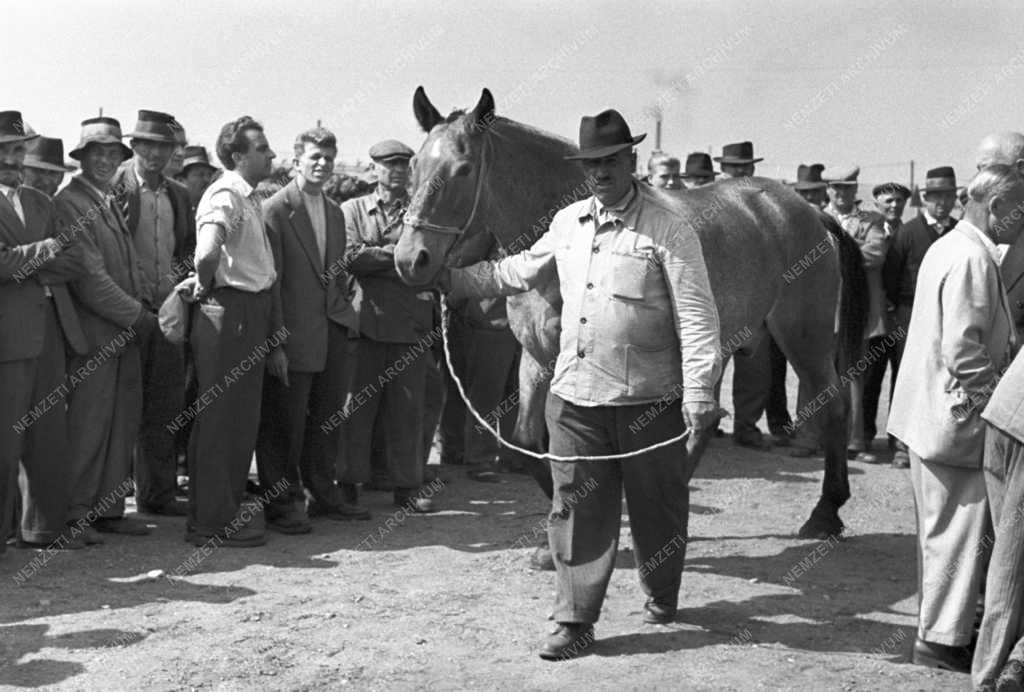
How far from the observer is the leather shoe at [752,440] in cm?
1136

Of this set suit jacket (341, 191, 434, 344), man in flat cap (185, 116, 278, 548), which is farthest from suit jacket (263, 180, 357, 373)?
suit jacket (341, 191, 434, 344)

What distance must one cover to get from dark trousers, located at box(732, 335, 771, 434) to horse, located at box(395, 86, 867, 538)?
5.90ft

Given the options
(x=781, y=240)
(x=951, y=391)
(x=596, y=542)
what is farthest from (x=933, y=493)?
(x=781, y=240)

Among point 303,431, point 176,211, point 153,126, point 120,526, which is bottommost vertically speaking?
point 120,526

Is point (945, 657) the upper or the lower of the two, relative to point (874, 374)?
lower

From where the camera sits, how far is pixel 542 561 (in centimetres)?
712

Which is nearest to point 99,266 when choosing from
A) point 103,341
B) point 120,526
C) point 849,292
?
point 103,341

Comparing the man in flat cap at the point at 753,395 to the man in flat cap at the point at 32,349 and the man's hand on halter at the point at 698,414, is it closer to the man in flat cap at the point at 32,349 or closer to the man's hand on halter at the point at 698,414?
the man's hand on halter at the point at 698,414

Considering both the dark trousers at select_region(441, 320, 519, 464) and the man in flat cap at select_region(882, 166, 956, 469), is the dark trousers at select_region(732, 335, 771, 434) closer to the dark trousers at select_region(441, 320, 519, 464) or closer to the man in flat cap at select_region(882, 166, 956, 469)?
the man in flat cap at select_region(882, 166, 956, 469)

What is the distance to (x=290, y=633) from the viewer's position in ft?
19.3

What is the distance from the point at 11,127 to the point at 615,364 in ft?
12.0

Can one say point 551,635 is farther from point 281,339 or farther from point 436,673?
point 281,339

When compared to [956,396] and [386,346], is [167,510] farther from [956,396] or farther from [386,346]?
[956,396]

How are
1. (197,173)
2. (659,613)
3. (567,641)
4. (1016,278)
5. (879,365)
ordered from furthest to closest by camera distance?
(879,365) < (197,173) < (659,613) < (1016,278) < (567,641)
